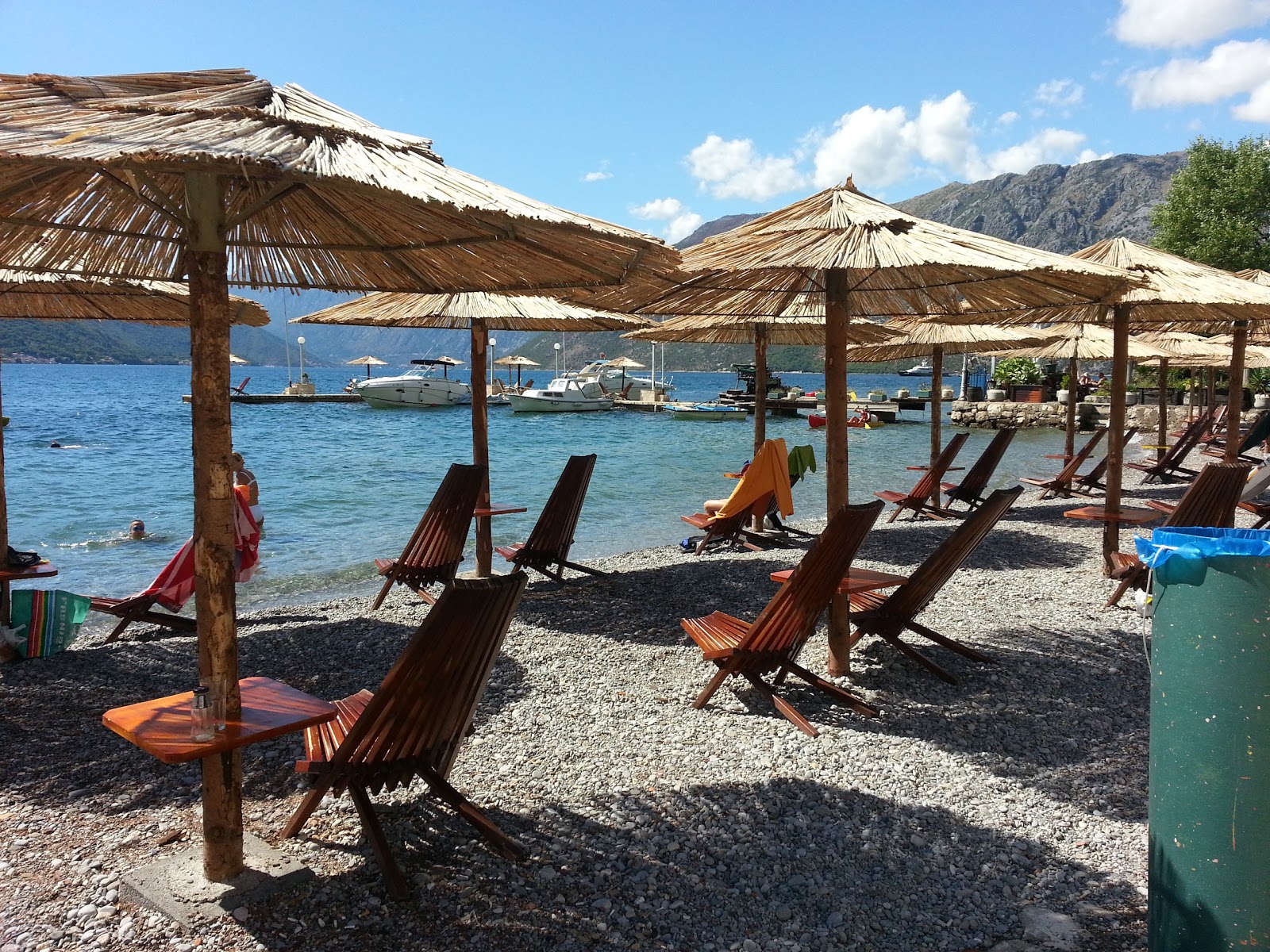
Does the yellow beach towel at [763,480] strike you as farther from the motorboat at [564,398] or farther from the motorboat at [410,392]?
the motorboat at [410,392]

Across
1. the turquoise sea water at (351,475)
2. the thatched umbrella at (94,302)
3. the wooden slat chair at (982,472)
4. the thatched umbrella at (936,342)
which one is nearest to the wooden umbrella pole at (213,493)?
the thatched umbrella at (94,302)

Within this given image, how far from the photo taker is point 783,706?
4.04m

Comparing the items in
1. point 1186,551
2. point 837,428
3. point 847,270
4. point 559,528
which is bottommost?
point 559,528

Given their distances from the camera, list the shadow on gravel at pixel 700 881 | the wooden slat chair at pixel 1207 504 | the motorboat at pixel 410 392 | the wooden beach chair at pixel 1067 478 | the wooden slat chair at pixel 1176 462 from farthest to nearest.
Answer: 1. the motorboat at pixel 410 392
2. the wooden slat chair at pixel 1176 462
3. the wooden beach chair at pixel 1067 478
4. the wooden slat chair at pixel 1207 504
5. the shadow on gravel at pixel 700 881

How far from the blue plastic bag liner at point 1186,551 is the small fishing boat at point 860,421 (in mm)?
27499

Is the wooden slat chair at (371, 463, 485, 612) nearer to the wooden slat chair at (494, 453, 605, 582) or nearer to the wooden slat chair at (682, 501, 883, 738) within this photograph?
the wooden slat chair at (494, 453, 605, 582)

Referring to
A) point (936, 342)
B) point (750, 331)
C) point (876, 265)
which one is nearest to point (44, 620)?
point (876, 265)

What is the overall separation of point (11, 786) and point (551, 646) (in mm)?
2727

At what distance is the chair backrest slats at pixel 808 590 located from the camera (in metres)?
4.04

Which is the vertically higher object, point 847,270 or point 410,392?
point 847,270

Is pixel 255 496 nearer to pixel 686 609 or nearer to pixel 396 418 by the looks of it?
pixel 686 609

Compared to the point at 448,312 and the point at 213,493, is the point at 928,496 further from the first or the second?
the point at 213,493

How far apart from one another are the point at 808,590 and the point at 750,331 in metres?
6.00

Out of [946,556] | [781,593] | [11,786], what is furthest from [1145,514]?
[11,786]
